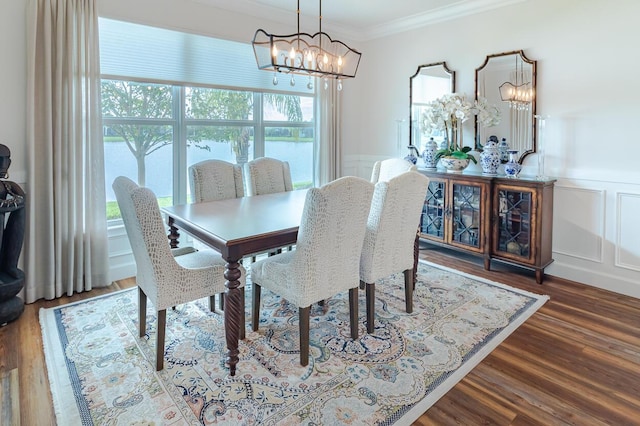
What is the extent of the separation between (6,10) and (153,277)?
7.99ft

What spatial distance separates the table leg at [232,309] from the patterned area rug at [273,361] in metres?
0.11

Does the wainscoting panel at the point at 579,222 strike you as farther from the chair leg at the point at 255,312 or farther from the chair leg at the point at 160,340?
the chair leg at the point at 160,340

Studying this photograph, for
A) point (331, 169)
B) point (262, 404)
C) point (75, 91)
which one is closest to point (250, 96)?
point (331, 169)

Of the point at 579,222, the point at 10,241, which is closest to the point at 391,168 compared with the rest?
the point at 579,222

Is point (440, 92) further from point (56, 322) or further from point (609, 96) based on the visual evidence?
point (56, 322)

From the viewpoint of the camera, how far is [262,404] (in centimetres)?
197

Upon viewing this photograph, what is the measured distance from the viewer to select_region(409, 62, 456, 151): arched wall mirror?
4.51 metres

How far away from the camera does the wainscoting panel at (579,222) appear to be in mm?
3523

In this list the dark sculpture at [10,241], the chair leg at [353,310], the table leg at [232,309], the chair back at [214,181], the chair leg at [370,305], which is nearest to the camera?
the table leg at [232,309]

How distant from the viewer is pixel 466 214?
4082mm

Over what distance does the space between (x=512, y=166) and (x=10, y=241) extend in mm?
4213

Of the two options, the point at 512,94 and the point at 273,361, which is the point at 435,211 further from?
the point at 273,361

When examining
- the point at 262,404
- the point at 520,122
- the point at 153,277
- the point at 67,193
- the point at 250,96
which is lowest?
the point at 262,404

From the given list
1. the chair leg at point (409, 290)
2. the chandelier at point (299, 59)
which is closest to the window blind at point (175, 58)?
the chandelier at point (299, 59)
